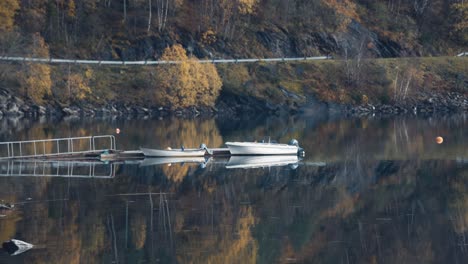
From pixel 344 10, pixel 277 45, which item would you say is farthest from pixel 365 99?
pixel 344 10

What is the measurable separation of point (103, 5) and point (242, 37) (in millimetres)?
21073

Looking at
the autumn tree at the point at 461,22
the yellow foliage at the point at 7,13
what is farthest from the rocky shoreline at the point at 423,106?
the yellow foliage at the point at 7,13

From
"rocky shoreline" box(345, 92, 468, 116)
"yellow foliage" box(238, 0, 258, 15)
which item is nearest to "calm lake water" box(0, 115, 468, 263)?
"rocky shoreline" box(345, 92, 468, 116)

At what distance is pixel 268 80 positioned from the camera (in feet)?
414

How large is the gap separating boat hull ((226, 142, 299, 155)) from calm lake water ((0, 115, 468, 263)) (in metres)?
2.56

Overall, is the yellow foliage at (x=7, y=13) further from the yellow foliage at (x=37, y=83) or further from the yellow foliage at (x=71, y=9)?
the yellow foliage at (x=37, y=83)

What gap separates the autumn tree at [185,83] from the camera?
390 feet

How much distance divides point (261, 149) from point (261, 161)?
9.84 feet

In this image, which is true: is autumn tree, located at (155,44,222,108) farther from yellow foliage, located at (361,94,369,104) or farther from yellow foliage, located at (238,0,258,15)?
yellow foliage, located at (361,94,369,104)

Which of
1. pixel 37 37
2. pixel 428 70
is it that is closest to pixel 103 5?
pixel 37 37

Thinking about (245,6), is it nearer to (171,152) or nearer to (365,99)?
(365,99)

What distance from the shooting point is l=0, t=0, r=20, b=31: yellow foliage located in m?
120

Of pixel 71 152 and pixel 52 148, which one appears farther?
pixel 52 148

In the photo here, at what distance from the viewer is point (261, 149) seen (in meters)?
72.3
